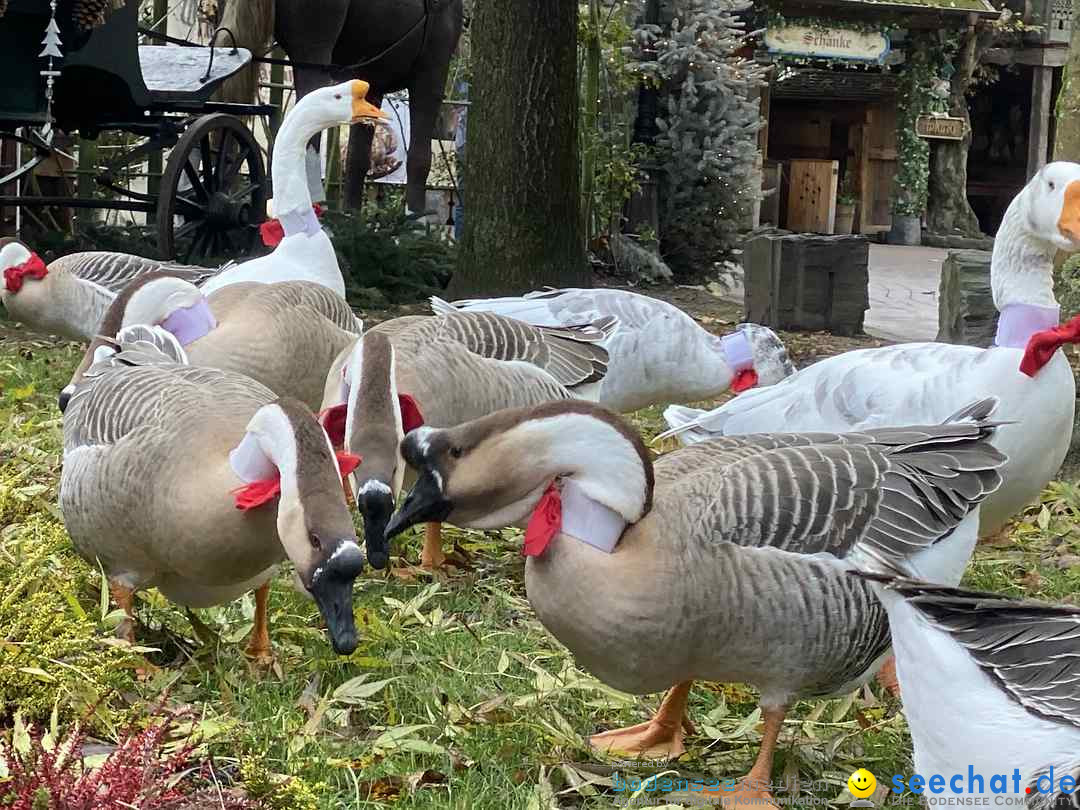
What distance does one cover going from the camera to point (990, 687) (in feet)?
8.14

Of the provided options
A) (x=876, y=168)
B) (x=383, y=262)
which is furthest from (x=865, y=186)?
(x=383, y=262)

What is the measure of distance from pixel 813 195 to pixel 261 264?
66.8 feet

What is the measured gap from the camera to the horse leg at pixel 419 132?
13.9 m

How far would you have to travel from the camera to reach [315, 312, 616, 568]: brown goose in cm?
375

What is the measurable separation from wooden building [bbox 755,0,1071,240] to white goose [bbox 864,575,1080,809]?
69.0ft

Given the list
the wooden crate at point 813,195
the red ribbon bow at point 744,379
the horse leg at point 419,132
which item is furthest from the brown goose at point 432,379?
the wooden crate at point 813,195

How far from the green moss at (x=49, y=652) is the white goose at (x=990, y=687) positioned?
1.78 meters

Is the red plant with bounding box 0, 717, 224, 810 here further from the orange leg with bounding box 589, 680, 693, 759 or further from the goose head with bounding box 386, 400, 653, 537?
the orange leg with bounding box 589, 680, 693, 759

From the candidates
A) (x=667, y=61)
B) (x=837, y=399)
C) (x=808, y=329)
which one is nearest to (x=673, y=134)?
(x=667, y=61)

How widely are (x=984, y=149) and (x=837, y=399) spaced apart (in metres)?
26.1

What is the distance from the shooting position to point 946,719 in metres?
2.52

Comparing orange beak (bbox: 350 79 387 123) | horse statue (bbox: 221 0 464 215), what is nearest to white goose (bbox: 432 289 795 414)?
orange beak (bbox: 350 79 387 123)

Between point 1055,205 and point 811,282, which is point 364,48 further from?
point 1055,205

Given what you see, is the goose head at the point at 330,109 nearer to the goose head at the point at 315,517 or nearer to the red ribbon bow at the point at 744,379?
the red ribbon bow at the point at 744,379
